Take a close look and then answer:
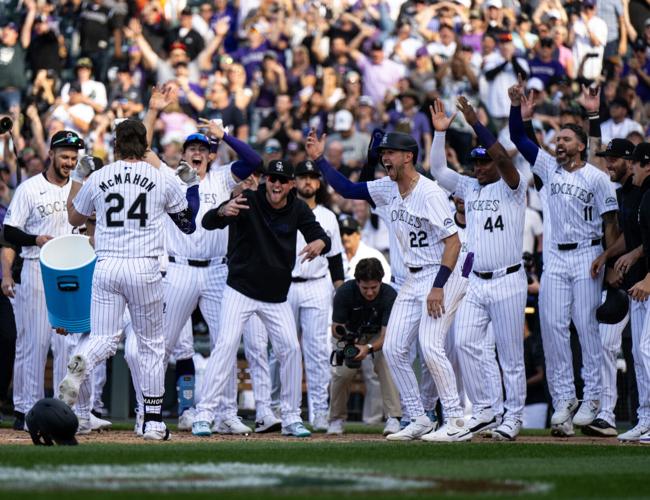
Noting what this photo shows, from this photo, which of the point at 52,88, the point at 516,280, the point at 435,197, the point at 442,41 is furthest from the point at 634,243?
the point at 52,88

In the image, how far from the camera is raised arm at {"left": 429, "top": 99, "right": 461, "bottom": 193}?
37.6 ft

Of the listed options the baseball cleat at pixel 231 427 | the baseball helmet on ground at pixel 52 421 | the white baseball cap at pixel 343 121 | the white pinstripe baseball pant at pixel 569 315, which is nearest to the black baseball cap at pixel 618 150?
the white pinstripe baseball pant at pixel 569 315

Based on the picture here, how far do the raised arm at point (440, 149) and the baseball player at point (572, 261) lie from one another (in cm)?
63

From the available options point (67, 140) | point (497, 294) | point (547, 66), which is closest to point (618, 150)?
point (497, 294)

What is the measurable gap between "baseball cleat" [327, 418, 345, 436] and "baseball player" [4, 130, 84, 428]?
2579 mm

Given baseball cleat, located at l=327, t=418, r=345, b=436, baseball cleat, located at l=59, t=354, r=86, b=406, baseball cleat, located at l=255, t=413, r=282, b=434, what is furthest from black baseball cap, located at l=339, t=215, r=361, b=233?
baseball cleat, located at l=59, t=354, r=86, b=406

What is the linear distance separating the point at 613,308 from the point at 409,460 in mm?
3308

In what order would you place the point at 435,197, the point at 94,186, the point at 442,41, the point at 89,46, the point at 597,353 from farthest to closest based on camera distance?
1. the point at 89,46
2. the point at 442,41
3. the point at 597,353
4. the point at 435,197
5. the point at 94,186

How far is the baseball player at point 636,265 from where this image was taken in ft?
36.5

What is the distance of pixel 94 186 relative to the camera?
10.1 meters

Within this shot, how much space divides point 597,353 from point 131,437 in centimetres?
410

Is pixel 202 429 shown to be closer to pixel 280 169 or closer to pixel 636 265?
pixel 280 169

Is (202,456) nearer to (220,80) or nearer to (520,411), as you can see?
(520,411)

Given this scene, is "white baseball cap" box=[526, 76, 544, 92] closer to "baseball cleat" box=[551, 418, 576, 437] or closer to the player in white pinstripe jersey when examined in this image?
the player in white pinstripe jersey
